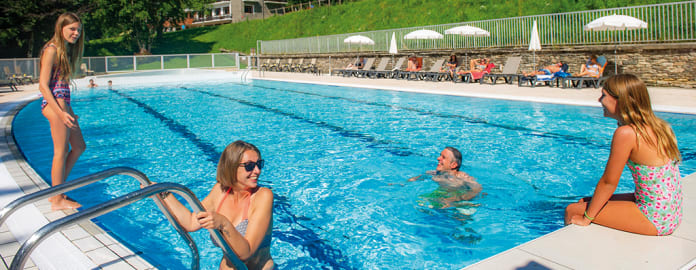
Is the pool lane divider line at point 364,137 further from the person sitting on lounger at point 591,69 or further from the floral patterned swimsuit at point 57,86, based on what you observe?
the person sitting on lounger at point 591,69

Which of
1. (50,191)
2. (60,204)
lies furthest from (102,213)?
(60,204)

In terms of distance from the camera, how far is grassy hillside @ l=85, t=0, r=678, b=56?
24344 millimetres

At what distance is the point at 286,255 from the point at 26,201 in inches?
81.4

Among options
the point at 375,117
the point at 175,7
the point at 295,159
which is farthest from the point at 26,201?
the point at 175,7

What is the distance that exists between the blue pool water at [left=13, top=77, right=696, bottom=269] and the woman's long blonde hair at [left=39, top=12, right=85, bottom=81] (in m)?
1.54

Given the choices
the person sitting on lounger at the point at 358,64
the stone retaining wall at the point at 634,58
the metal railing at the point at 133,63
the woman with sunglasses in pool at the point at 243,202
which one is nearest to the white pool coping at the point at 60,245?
the woman with sunglasses in pool at the point at 243,202

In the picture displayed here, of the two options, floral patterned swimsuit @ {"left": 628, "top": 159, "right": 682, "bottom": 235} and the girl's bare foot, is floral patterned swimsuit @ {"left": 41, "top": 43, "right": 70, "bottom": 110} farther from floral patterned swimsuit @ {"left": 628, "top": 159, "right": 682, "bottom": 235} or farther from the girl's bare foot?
floral patterned swimsuit @ {"left": 628, "top": 159, "right": 682, "bottom": 235}

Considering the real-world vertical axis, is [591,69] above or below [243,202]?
above

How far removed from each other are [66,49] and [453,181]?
3924mm

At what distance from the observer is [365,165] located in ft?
22.2

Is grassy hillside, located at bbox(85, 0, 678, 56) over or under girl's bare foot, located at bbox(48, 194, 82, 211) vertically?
over

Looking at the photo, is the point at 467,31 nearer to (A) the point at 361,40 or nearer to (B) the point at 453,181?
(A) the point at 361,40

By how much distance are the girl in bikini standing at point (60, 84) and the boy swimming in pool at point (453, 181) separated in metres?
3.57

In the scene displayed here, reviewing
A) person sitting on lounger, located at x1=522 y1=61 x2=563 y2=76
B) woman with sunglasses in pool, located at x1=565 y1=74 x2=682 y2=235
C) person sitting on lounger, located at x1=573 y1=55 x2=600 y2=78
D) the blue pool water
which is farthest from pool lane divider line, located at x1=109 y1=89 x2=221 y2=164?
person sitting on lounger, located at x1=573 y1=55 x2=600 y2=78
